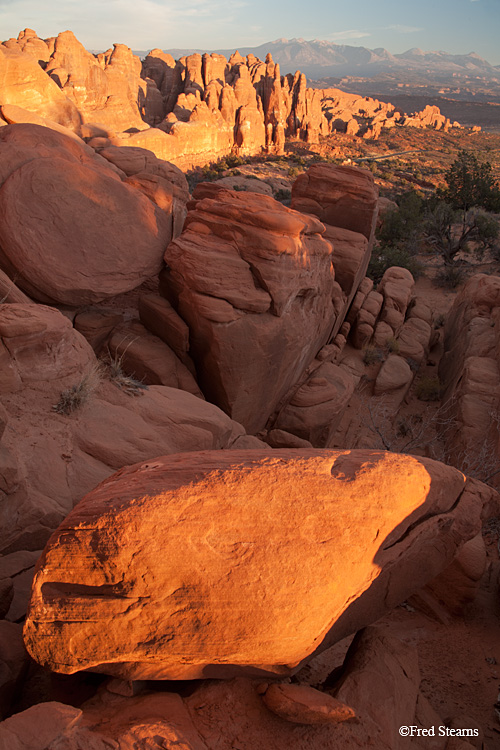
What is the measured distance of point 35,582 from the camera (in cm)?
283

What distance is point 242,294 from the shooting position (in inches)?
307

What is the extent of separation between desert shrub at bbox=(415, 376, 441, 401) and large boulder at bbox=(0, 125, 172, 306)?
7.66 metres

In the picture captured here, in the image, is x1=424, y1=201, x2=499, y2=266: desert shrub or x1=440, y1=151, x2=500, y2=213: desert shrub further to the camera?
x1=440, y1=151, x2=500, y2=213: desert shrub

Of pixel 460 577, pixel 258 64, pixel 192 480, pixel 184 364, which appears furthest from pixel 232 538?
pixel 258 64

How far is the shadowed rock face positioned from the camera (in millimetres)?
2693

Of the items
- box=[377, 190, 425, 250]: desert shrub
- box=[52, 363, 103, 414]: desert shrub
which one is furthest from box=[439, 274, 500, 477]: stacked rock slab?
box=[377, 190, 425, 250]: desert shrub

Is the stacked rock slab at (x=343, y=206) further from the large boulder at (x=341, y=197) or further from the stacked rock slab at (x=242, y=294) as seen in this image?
the stacked rock slab at (x=242, y=294)

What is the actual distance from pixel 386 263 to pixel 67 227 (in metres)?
14.3

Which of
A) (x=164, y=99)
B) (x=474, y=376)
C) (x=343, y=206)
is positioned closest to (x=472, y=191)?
Result: (x=343, y=206)

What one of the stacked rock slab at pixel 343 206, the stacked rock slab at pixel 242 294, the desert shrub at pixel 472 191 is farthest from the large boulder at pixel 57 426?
the desert shrub at pixel 472 191

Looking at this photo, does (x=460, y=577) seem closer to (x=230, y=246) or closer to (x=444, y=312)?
(x=230, y=246)

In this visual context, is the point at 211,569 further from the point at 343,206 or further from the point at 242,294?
the point at 343,206

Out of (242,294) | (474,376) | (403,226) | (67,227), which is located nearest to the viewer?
(67,227)

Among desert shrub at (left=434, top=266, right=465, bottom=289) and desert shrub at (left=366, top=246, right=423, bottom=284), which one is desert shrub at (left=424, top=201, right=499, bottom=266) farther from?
desert shrub at (left=366, top=246, right=423, bottom=284)
